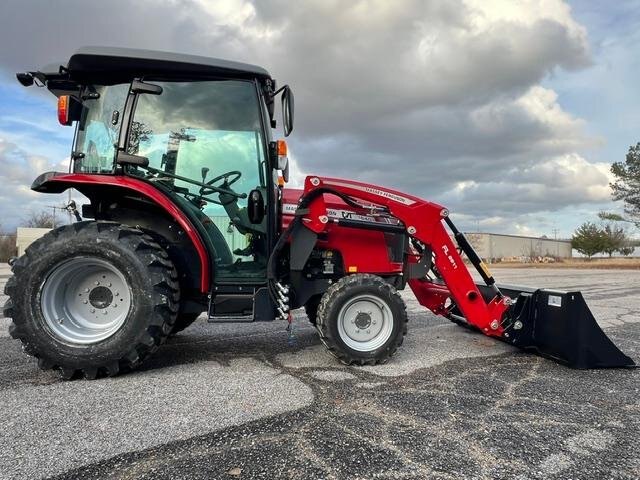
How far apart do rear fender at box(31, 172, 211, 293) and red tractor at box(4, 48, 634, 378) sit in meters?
0.02

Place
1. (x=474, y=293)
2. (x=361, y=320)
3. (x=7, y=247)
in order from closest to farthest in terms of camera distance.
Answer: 1. (x=361, y=320)
2. (x=474, y=293)
3. (x=7, y=247)

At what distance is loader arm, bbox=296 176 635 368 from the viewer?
4.17 m

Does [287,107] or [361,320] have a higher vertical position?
[287,107]

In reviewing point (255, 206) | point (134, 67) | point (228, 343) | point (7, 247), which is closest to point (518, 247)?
point (7, 247)

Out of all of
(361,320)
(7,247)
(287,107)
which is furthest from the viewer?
(7,247)

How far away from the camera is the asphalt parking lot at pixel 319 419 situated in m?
2.29

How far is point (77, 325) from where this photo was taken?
397cm

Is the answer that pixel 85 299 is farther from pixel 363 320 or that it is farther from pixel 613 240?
pixel 613 240

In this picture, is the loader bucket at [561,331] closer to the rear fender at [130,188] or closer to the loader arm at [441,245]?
the loader arm at [441,245]

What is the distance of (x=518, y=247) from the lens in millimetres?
59531

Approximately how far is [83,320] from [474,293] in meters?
3.66

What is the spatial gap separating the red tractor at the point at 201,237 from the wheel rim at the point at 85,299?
0.5 inches

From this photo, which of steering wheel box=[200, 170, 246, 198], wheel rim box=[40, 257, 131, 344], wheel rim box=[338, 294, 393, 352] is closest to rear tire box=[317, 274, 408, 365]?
wheel rim box=[338, 294, 393, 352]

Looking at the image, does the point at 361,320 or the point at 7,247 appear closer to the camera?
the point at 361,320
